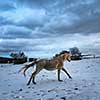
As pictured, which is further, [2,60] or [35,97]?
[2,60]

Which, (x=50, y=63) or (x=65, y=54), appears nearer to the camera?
(x=50, y=63)

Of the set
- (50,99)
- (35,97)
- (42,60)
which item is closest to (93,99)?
(50,99)

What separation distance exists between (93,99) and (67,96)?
3.29ft

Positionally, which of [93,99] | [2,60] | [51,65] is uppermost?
[2,60]

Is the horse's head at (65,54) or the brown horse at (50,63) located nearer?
the brown horse at (50,63)

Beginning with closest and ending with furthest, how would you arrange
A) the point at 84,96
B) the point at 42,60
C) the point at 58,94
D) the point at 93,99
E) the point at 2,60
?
the point at 93,99 → the point at 84,96 → the point at 58,94 → the point at 42,60 → the point at 2,60

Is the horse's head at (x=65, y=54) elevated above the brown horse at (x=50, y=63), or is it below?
above

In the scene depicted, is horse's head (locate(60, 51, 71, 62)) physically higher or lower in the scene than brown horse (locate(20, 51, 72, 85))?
higher

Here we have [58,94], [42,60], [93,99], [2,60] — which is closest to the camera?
[93,99]

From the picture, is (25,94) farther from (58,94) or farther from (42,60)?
(42,60)

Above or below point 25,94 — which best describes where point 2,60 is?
above

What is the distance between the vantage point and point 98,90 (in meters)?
9.72

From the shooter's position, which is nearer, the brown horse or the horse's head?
the brown horse

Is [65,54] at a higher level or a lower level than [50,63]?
higher
